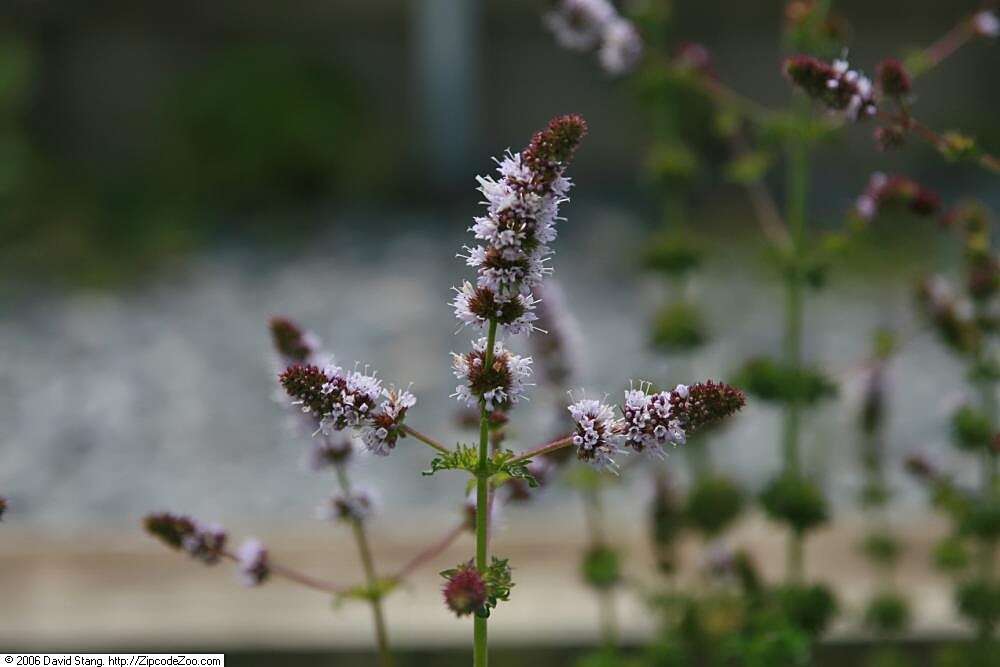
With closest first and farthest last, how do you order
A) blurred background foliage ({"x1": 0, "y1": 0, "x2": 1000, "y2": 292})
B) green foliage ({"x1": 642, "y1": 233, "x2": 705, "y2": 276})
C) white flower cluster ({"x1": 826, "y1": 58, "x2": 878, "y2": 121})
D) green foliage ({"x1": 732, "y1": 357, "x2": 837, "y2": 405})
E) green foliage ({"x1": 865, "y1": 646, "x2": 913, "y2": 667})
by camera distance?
white flower cluster ({"x1": 826, "y1": 58, "x2": 878, "y2": 121})
green foliage ({"x1": 732, "y1": 357, "x2": 837, "y2": 405})
green foliage ({"x1": 865, "y1": 646, "x2": 913, "y2": 667})
green foliage ({"x1": 642, "y1": 233, "x2": 705, "y2": 276})
blurred background foliage ({"x1": 0, "y1": 0, "x2": 1000, "y2": 292})

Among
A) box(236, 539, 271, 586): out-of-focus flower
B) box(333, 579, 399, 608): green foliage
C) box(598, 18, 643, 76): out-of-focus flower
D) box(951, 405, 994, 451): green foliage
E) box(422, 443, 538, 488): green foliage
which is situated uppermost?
box(598, 18, 643, 76): out-of-focus flower

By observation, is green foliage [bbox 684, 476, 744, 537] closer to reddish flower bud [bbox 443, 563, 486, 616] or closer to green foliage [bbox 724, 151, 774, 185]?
green foliage [bbox 724, 151, 774, 185]

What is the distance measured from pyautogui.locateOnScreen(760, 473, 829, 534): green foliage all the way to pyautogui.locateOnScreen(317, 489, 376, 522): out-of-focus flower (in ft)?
2.53

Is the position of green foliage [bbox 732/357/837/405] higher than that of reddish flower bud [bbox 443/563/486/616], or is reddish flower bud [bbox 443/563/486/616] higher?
green foliage [bbox 732/357/837/405]

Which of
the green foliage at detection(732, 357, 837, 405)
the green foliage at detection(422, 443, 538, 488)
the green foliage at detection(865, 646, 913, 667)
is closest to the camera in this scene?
the green foliage at detection(422, 443, 538, 488)

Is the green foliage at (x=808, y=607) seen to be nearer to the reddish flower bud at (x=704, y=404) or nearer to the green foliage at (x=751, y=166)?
the green foliage at (x=751, y=166)

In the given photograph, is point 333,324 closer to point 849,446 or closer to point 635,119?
point 849,446

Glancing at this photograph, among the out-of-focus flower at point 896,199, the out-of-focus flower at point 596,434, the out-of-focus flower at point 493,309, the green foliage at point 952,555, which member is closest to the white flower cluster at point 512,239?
the out-of-focus flower at point 493,309

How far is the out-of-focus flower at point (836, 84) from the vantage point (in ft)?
5.66

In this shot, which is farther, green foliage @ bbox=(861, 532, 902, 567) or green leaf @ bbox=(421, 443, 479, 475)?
green foliage @ bbox=(861, 532, 902, 567)

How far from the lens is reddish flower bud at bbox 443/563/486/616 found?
1.30 metres

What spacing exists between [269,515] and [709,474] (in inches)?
77.0

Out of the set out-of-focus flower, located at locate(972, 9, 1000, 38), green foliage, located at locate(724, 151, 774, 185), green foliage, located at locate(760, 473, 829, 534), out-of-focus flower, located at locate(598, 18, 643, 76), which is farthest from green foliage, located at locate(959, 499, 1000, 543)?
out-of-focus flower, located at locate(598, 18, 643, 76)

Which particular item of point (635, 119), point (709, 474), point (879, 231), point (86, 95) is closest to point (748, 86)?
point (635, 119)
